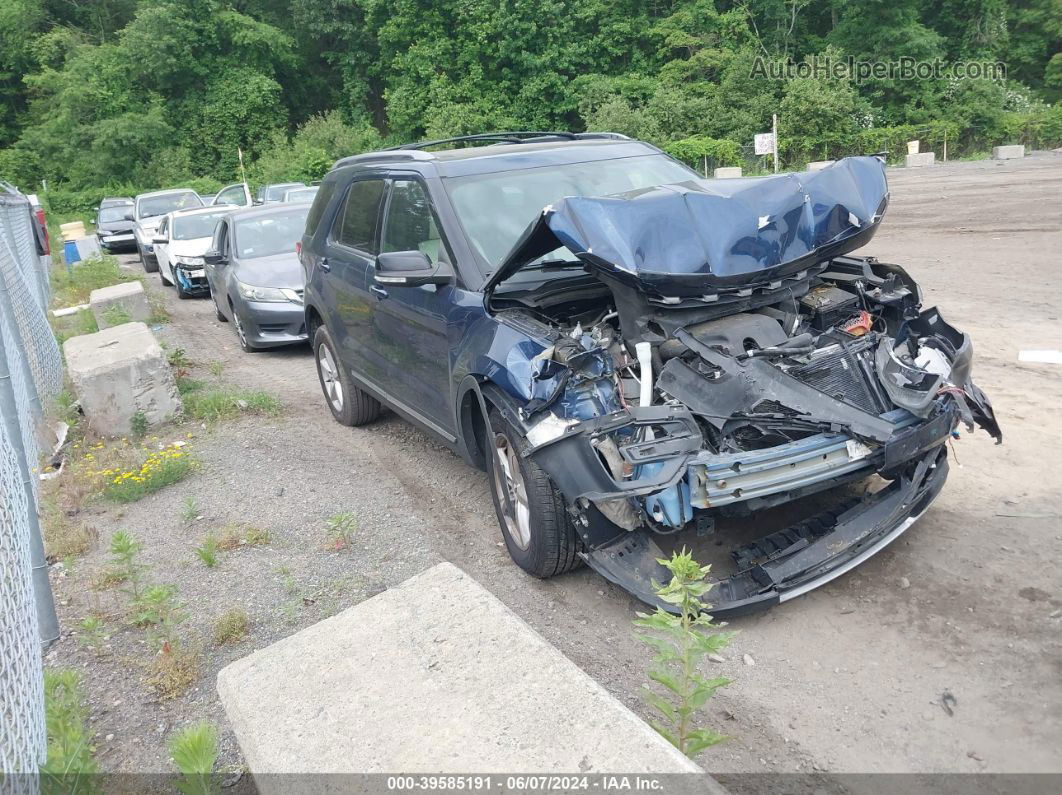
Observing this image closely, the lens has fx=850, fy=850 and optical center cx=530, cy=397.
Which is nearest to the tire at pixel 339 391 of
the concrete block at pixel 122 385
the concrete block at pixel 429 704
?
the concrete block at pixel 122 385

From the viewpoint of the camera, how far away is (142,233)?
70.3ft

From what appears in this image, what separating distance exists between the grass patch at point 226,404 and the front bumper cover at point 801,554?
16.1ft

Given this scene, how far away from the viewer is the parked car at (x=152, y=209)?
2112 cm

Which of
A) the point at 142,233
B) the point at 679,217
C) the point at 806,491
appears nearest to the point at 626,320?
the point at 679,217

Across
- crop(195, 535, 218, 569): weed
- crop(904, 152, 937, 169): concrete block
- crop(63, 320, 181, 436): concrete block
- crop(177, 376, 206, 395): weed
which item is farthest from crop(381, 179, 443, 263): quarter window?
crop(904, 152, 937, 169): concrete block

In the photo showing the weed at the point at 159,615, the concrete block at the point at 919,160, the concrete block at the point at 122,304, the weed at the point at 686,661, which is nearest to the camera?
the weed at the point at 686,661

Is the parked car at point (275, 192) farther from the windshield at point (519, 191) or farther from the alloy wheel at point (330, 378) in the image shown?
the windshield at point (519, 191)

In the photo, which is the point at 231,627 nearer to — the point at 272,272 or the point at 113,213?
the point at 272,272

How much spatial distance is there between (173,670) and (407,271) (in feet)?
7.38

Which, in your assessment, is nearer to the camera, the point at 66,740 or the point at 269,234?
the point at 66,740

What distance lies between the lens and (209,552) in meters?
4.82

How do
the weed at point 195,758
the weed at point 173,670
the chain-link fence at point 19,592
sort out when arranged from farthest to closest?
the weed at point 173,670, the weed at point 195,758, the chain-link fence at point 19,592

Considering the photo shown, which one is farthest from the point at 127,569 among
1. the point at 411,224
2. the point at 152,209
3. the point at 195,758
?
the point at 152,209

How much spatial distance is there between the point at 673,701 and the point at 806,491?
1004 mm
